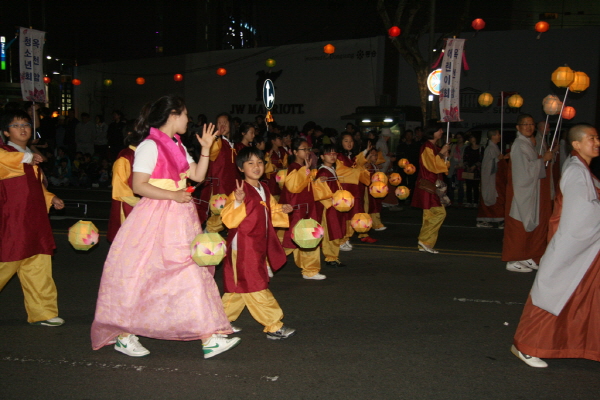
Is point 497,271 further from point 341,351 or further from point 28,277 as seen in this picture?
point 28,277

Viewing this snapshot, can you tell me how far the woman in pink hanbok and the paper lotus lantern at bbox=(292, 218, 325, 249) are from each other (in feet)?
3.74

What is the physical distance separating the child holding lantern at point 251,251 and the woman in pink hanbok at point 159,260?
0.40 m

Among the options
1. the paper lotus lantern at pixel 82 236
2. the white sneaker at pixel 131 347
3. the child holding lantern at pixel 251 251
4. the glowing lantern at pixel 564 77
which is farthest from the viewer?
the glowing lantern at pixel 564 77

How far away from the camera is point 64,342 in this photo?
460 centimetres

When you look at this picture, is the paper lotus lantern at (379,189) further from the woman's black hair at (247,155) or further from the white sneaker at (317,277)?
the woman's black hair at (247,155)

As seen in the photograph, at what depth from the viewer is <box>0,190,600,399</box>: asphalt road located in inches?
148

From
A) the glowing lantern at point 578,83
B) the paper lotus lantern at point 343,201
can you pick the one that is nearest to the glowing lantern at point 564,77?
the glowing lantern at point 578,83

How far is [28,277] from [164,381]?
176 cm

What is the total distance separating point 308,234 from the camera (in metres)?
5.02

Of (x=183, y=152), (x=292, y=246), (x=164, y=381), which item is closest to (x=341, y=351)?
(x=164, y=381)

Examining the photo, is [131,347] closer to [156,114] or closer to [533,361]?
[156,114]

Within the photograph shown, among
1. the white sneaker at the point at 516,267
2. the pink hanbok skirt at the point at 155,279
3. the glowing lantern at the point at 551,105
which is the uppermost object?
the glowing lantern at the point at 551,105

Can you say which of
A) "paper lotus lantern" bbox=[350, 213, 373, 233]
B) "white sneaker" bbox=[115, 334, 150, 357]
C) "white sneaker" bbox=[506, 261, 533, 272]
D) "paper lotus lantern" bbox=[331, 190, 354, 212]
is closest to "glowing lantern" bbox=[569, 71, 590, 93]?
"white sneaker" bbox=[506, 261, 533, 272]

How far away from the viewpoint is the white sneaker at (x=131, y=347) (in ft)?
14.0
